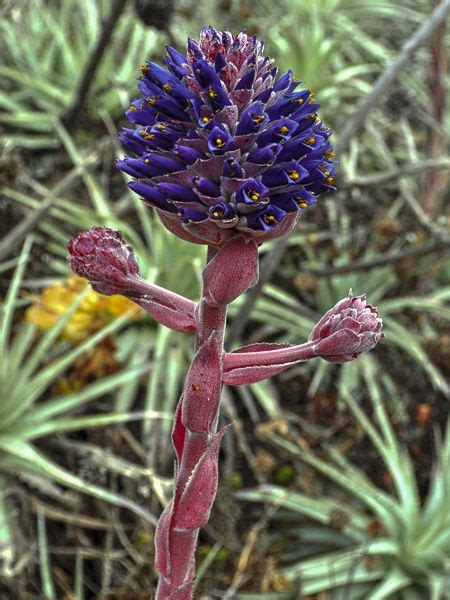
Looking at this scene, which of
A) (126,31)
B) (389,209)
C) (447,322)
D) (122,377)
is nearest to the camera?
(122,377)

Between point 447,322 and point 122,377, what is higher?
point 447,322

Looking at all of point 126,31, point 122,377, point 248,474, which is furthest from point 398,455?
point 126,31

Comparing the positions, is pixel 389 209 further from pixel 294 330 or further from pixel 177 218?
pixel 177 218

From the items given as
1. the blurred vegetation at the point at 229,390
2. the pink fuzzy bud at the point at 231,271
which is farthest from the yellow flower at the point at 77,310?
the pink fuzzy bud at the point at 231,271

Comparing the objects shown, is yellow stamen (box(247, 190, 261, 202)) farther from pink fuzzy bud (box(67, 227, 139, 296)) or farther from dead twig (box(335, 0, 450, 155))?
dead twig (box(335, 0, 450, 155))

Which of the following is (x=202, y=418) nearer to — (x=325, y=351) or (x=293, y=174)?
(x=325, y=351)

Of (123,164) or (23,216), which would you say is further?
(23,216)

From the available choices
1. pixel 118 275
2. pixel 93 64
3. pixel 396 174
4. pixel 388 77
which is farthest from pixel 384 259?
pixel 118 275
